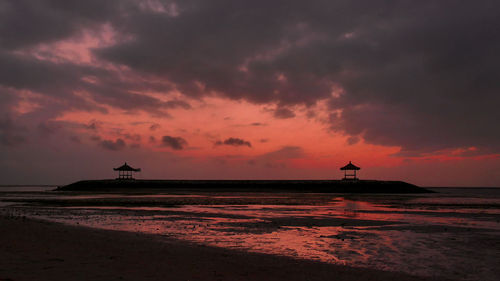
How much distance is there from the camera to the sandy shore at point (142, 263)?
929 cm

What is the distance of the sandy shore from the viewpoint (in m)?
9.29

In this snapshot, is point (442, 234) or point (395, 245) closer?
point (395, 245)

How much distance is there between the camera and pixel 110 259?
11.1 m

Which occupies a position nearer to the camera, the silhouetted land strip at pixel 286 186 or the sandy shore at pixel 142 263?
the sandy shore at pixel 142 263

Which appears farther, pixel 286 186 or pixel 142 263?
pixel 286 186

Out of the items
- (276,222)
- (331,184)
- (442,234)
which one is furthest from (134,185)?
(442,234)

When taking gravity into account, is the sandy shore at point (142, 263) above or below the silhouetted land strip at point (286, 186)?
above

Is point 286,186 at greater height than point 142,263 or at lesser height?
lesser

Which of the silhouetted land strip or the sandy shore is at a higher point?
the sandy shore

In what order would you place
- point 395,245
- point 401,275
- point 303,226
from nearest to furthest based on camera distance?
point 401,275
point 395,245
point 303,226

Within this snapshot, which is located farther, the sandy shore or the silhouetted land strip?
the silhouetted land strip

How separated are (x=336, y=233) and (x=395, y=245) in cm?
358

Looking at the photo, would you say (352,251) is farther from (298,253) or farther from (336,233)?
(336,233)

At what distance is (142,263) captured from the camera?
10.7 m
